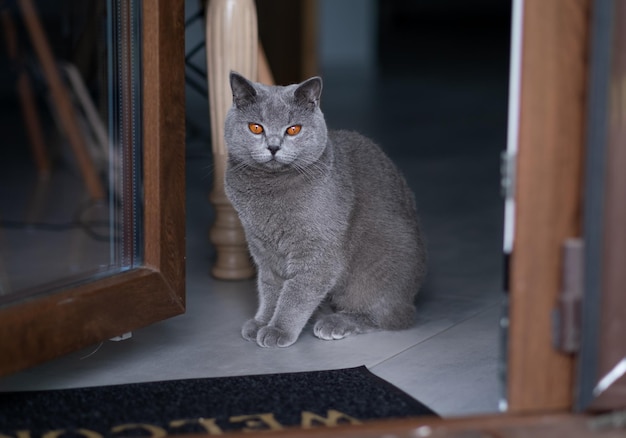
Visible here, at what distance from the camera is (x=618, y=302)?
1229mm

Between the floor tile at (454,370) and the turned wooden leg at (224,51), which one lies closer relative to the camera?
the floor tile at (454,370)

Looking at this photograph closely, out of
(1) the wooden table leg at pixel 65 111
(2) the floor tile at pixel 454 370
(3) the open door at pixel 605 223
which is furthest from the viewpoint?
(1) the wooden table leg at pixel 65 111

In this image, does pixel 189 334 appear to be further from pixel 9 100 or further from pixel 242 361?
pixel 9 100

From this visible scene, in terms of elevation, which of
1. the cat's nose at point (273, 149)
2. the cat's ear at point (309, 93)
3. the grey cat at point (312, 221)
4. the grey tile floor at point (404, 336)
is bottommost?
the grey tile floor at point (404, 336)

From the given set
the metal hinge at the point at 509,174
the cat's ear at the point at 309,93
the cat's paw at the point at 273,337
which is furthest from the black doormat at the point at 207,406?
the cat's ear at the point at 309,93

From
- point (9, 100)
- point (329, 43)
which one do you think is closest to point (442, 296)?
point (9, 100)

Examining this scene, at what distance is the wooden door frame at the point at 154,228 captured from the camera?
154 cm

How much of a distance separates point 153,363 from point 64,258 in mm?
683

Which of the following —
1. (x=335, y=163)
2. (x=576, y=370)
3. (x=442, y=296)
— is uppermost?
(x=335, y=163)

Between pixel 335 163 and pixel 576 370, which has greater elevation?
pixel 335 163

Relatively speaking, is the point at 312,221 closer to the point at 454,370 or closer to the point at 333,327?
the point at 333,327

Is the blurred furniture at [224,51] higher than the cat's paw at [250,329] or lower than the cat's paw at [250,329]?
higher

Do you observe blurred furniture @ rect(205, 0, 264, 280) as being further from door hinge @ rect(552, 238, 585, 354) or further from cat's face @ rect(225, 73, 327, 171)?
door hinge @ rect(552, 238, 585, 354)

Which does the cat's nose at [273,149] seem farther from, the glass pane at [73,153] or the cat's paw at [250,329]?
the cat's paw at [250,329]
